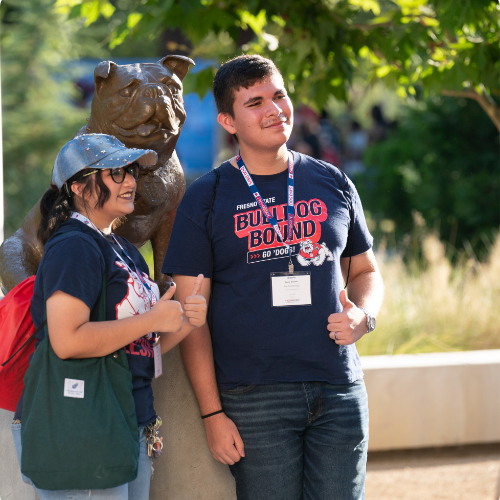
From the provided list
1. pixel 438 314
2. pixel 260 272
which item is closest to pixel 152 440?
pixel 260 272

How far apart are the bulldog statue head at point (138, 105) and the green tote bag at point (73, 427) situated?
0.78 m

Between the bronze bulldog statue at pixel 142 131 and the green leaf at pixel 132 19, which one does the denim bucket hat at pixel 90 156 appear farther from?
the green leaf at pixel 132 19

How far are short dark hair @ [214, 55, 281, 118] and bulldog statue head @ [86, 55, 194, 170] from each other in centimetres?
23

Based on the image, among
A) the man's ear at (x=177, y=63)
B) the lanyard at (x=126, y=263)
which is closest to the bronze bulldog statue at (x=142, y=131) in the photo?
the man's ear at (x=177, y=63)

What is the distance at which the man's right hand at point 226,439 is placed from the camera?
220 centimetres

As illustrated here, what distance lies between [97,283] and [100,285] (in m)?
0.02

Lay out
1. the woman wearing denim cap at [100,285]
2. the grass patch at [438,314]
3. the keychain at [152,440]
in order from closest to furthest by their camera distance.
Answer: the woman wearing denim cap at [100,285]
the keychain at [152,440]
the grass patch at [438,314]

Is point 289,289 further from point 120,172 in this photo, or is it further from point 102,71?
point 102,71

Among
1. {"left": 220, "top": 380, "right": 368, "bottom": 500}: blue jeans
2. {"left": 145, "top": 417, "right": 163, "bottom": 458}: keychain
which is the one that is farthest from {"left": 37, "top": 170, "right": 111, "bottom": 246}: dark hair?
{"left": 220, "top": 380, "right": 368, "bottom": 500}: blue jeans

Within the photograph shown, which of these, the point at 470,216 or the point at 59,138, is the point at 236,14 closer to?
the point at 470,216

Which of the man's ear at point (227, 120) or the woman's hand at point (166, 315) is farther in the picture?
the man's ear at point (227, 120)

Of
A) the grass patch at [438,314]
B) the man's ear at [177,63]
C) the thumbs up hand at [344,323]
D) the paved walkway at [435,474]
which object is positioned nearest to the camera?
the thumbs up hand at [344,323]

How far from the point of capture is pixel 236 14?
4.21 meters

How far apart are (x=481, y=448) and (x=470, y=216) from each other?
4143 millimetres
